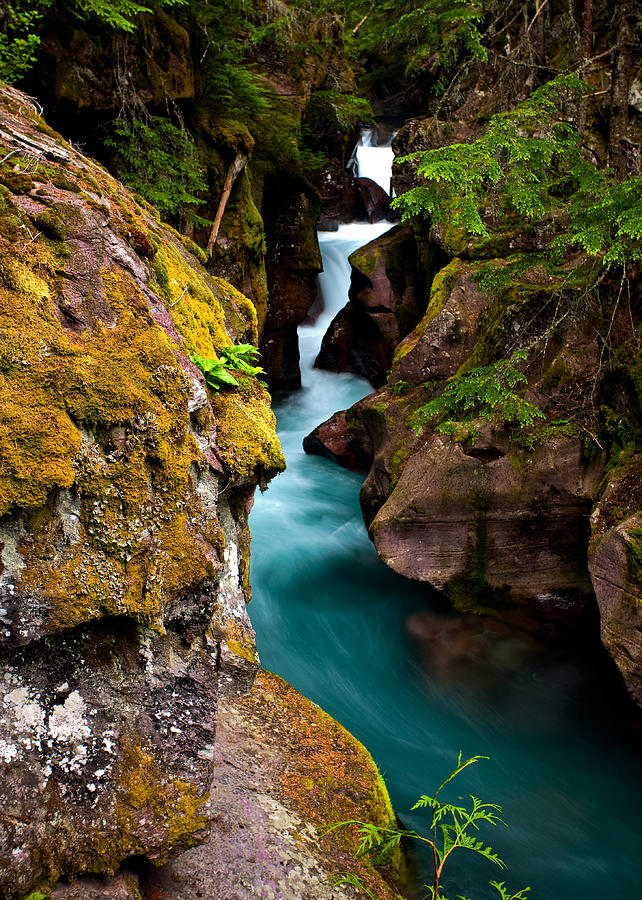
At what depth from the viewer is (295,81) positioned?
1348cm

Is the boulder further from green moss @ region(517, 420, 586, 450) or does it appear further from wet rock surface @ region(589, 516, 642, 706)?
wet rock surface @ region(589, 516, 642, 706)

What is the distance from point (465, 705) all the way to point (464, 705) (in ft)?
0.04

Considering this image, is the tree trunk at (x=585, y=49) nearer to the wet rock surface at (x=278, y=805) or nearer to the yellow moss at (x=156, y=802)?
the wet rock surface at (x=278, y=805)

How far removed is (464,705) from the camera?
6531 mm

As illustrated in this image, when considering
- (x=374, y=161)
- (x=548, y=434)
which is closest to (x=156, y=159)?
(x=548, y=434)

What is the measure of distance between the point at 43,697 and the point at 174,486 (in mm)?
1046

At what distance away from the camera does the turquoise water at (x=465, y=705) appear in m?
5.05

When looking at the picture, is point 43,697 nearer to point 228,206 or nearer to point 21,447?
point 21,447

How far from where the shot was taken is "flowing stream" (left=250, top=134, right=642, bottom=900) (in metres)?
5.05

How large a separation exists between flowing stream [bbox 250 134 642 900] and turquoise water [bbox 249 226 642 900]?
14 mm

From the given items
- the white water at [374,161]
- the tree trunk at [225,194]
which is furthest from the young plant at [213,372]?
the white water at [374,161]

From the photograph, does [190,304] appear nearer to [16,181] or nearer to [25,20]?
[16,181]

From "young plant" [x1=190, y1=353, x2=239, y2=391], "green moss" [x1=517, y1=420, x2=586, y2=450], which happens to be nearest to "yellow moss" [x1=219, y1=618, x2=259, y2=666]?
"young plant" [x1=190, y1=353, x2=239, y2=391]

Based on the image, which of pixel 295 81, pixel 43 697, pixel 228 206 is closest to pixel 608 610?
pixel 43 697
